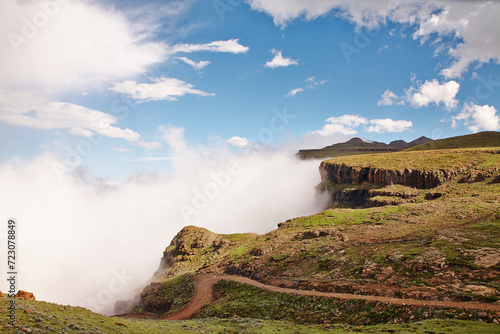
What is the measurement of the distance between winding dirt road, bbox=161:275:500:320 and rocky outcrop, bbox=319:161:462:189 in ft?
275

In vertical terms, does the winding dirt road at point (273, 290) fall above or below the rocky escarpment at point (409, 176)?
below

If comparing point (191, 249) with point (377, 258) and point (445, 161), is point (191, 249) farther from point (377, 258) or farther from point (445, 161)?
point (445, 161)

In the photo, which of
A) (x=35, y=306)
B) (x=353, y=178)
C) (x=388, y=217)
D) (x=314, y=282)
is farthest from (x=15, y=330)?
(x=353, y=178)

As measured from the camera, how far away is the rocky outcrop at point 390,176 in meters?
99.9

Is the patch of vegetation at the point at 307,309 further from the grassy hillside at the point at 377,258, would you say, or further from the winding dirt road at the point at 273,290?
the winding dirt road at the point at 273,290

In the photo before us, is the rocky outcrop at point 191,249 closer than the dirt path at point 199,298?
No

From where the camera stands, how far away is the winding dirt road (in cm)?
2590

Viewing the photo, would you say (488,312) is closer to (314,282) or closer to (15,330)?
(314,282)

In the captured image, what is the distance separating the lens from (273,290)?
47.3 meters

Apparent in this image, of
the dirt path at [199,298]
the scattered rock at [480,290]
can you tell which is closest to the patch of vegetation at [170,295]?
the dirt path at [199,298]

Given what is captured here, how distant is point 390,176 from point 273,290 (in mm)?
91583

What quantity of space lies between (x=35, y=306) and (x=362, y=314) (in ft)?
107

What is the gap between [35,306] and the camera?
72.5 ft

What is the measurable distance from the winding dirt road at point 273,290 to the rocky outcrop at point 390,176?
3294 inches
